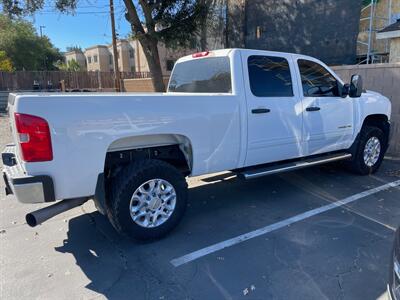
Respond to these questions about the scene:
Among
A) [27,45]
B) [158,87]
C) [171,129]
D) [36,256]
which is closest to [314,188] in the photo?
[171,129]

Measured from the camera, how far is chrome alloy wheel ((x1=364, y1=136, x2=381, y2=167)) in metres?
5.88

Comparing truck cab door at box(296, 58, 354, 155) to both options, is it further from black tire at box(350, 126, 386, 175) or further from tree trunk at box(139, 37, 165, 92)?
tree trunk at box(139, 37, 165, 92)

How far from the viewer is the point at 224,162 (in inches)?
162

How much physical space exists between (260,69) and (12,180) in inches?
128

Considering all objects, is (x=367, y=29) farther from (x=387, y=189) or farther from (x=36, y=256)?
(x=36, y=256)

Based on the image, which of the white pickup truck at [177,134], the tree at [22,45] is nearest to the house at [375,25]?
the white pickup truck at [177,134]

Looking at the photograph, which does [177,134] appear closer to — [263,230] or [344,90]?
[263,230]

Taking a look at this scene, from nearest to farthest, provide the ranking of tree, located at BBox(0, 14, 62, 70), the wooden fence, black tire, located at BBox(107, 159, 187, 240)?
black tire, located at BBox(107, 159, 187, 240), the wooden fence, tree, located at BBox(0, 14, 62, 70)

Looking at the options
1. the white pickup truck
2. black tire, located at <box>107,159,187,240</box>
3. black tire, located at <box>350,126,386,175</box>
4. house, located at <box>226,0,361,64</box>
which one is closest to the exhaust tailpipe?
the white pickup truck

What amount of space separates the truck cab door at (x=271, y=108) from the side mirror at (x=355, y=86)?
3.61 feet

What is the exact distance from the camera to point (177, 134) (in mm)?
3641

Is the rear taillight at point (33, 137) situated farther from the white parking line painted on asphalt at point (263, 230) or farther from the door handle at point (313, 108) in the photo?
the door handle at point (313, 108)

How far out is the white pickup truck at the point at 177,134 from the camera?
9.60ft

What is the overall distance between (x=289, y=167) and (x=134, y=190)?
235cm
